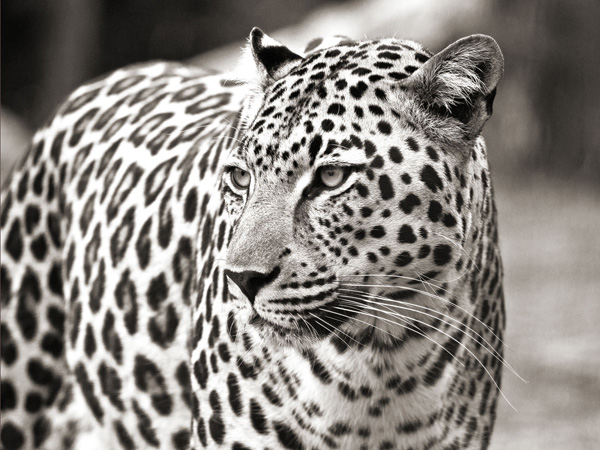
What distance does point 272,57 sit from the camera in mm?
4605

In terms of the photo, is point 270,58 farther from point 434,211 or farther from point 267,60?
point 434,211

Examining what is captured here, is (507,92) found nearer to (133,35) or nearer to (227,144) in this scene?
(133,35)

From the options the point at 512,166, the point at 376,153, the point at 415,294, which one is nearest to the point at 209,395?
the point at 415,294

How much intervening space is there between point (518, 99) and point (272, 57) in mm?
12720

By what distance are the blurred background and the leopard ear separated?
4.73 meters

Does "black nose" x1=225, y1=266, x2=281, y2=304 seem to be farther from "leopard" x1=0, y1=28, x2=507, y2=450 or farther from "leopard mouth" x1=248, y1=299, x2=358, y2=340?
"leopard mouth" x1=248, y1=299, x2=358, y2=340

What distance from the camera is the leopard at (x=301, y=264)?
407 cm

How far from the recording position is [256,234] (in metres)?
4.01

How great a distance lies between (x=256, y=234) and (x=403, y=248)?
559 mm

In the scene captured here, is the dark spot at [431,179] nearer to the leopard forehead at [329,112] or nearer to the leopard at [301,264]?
the leopard at [301,264]

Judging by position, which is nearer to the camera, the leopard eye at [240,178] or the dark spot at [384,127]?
the dark spot at [384,127]

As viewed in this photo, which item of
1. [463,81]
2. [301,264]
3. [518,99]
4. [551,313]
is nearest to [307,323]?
[301,264]

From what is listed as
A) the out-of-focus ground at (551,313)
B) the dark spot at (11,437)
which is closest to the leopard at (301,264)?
the dark spot at (11,437)

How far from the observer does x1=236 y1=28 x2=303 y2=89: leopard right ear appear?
456 centimetres
